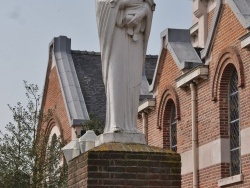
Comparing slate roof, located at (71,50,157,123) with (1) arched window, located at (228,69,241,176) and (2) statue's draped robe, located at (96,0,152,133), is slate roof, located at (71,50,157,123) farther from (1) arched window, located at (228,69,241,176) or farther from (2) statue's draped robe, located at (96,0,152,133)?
(2) statue's draped robe, located at (96,0,152,133)

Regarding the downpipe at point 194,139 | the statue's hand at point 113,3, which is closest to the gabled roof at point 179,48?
the downpipe at point 194,139

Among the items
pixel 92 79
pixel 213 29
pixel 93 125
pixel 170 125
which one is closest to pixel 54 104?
pixel 92 79

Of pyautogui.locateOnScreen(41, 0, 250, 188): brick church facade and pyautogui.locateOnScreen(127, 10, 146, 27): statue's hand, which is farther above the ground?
pyautogui.locateOnScreen(41, 0, 250, 188): brick church facade

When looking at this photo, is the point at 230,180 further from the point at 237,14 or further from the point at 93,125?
the point at 93,125

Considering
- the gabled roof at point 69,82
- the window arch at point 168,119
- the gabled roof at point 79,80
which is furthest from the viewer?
the gabled roof at point 79,80

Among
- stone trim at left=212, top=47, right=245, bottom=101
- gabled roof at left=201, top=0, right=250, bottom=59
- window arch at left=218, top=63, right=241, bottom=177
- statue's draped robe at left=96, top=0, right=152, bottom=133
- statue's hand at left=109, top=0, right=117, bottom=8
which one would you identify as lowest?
statue's draped robe at left=96, top=0, right=152, bottom=133

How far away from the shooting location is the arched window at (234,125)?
21000 mm

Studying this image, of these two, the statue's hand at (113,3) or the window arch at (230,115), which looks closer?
the statue's hand at (113,3)

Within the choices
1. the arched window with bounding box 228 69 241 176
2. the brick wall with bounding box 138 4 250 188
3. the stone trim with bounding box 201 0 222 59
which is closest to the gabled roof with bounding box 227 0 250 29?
the brick wall with bounding box 138 4 250 188

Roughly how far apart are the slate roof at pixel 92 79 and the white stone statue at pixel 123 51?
20783mm

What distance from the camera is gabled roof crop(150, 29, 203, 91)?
2383 centimetres

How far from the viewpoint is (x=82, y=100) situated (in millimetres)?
33562

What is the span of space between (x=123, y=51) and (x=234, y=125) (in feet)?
32.1

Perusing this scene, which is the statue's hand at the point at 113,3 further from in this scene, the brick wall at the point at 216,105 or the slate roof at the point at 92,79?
the slate roof at the point at 92,79
